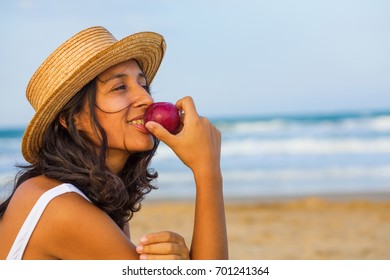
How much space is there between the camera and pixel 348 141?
22.9 meters

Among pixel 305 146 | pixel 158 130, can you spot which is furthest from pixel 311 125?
pixel 158 130

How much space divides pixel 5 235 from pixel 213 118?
34.5 meters

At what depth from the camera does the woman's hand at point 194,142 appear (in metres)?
2.87

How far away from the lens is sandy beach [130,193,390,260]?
24.3ft

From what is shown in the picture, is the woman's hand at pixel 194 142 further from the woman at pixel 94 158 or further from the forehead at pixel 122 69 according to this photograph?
the forehead at pixel 122 69

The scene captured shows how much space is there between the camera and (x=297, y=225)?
8.93 metres

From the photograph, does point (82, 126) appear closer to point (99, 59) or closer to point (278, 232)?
point (99, 59)

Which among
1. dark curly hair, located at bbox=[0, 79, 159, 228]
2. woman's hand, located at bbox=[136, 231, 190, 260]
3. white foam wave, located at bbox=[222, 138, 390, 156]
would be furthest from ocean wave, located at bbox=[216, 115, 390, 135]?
woman's hand, located at bbox=[136, 231, 190, 260]

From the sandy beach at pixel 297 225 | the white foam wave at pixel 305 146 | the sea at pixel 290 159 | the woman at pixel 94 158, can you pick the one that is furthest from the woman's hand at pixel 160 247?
the white foam wave at pixel 305 146

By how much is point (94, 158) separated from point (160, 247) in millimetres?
560

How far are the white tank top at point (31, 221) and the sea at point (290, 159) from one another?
901 mm

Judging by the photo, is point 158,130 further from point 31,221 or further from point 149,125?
point 31,221
